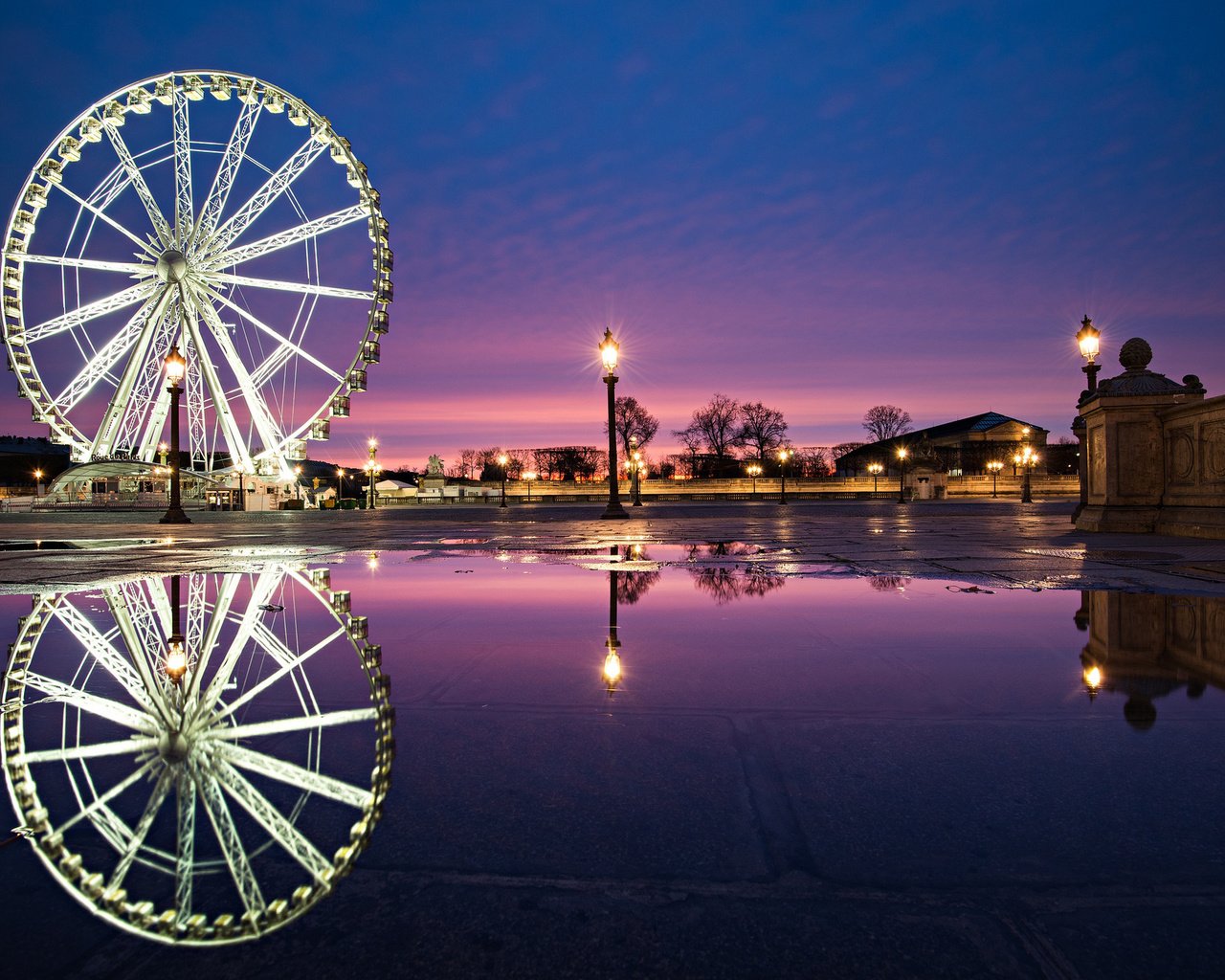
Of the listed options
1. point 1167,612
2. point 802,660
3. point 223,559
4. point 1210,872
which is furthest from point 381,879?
point 223,559

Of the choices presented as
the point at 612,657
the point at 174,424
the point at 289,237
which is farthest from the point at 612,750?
the point at 289,237

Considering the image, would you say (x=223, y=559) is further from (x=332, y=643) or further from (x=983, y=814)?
(x=983, y=814)

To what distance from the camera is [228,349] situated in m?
35.2

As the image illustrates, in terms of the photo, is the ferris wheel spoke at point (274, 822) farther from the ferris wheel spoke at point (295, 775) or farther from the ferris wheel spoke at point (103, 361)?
the ferris wheel spoke at point (103, 361)

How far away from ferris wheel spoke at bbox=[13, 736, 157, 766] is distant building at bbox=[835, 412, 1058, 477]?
298 ft

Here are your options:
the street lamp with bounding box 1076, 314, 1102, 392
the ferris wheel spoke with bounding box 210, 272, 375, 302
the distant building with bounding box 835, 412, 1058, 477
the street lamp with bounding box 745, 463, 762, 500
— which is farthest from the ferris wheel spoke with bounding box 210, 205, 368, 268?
the distant building with bounding box 835, 412, 1058, 477

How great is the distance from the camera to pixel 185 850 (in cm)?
178

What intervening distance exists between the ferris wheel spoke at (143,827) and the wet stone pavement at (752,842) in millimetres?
103

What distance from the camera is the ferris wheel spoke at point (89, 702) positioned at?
269 centimetres

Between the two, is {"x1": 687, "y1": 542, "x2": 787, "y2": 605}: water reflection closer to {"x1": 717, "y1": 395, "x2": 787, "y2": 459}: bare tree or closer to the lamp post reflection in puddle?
the lamp post reflection in puddle

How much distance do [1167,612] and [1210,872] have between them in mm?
3910

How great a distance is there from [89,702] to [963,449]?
4263 inches

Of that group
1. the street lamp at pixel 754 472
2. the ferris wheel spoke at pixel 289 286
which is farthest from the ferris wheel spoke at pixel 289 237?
the street lamp at pixel 754 472

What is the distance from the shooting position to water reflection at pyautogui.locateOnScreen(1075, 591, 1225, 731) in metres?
3.08
